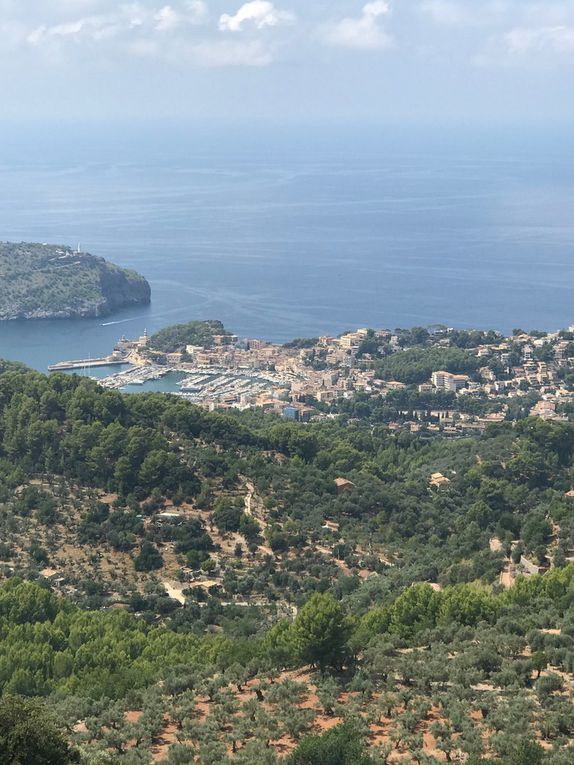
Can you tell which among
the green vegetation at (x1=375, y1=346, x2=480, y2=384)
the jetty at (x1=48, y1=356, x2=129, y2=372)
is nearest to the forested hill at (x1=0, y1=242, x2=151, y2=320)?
the jetty at (x1=48, y1=356, x2=129, y2=372)

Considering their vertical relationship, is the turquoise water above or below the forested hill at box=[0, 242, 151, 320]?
below

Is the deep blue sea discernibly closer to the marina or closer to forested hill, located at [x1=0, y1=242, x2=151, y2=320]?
forested hill, located at [x1=0, y1=242, x2=151, y2=320]

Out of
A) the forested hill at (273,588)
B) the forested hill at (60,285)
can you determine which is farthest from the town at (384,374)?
the forested hill at (273,588)

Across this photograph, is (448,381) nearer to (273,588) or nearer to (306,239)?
(273,588)

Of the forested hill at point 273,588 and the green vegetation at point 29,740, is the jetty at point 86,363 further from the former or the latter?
the green vegetation at point 29,740

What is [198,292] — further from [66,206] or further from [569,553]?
[569,553]
